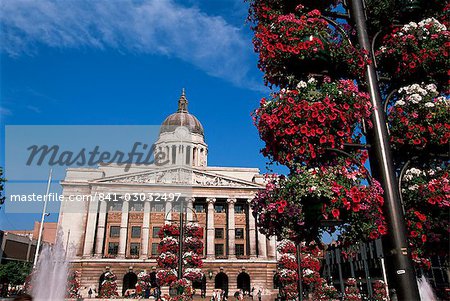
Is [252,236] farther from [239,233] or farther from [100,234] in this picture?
[100,234]

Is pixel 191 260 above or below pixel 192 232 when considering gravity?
below

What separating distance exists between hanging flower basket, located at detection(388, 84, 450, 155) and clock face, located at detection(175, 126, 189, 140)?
65.6m

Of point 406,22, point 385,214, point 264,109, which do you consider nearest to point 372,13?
point 406,22

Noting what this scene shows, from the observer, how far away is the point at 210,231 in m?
53.8

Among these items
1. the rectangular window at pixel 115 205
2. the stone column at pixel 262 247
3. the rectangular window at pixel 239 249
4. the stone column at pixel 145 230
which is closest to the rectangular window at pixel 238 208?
the rectangular window at pixel 239 249

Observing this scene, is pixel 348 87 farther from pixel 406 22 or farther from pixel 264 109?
pixel 406 22

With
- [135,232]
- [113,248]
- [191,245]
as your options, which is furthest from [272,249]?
[191,245]

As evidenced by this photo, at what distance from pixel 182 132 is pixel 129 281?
29465 mm

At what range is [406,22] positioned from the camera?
522 centimetres

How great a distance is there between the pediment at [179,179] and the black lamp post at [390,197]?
167 ft

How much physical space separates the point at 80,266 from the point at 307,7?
171ft

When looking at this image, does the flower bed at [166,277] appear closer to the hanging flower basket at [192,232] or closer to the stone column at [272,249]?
the hanging flower basket at [192,232]

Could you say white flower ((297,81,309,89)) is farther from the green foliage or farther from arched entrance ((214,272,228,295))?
arched entrance ((214,272,228,295))

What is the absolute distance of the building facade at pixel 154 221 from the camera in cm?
5097
